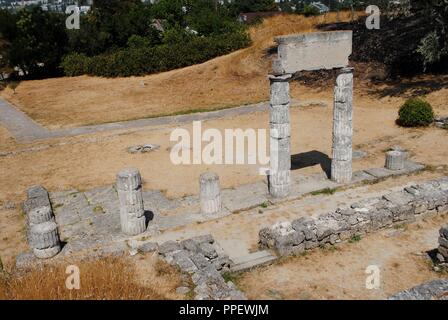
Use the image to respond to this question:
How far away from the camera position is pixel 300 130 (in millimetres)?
20172

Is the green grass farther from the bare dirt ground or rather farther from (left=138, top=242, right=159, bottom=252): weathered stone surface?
(left=138, top=242, right=159, bottom=252): weathered stone surface

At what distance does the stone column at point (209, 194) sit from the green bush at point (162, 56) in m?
26.1

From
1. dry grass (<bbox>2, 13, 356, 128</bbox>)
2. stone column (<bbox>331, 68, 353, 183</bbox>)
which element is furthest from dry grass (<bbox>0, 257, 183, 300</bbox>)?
dry grass (<bbox>2, 13, 356, 128</bbox>)

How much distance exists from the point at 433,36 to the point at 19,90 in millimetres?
30044

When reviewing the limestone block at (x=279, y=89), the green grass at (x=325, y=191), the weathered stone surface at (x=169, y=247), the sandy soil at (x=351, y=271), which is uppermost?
the limestone block at (x=279, y=89)

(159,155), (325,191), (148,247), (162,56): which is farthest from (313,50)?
(162,56)

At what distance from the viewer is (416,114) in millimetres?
18969

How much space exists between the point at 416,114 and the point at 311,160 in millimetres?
6121

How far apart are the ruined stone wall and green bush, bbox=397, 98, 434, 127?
7.75m

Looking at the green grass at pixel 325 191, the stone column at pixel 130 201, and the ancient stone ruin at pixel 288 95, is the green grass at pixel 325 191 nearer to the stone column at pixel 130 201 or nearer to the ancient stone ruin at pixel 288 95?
the ancient stone ruin at pixel 288 95

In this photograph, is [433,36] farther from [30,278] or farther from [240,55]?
[30,278]

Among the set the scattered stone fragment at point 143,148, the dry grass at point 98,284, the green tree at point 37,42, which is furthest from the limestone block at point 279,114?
the green tree at point 37,42

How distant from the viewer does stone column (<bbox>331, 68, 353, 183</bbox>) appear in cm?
1304

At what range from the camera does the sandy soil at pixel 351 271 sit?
8.50 metres
